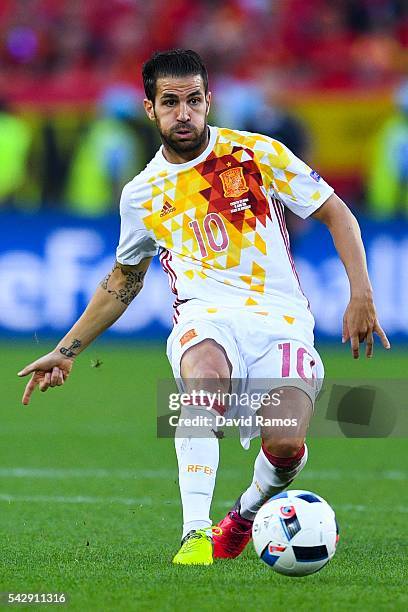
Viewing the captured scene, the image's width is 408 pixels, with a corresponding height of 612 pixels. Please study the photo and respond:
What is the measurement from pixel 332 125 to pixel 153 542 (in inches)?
361

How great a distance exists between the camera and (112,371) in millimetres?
12055

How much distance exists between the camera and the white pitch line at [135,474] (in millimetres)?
7504

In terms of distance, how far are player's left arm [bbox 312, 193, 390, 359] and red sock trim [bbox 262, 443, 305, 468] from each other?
1.44ft

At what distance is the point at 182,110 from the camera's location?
523 cm

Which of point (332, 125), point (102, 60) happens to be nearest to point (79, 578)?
point (332, 125)

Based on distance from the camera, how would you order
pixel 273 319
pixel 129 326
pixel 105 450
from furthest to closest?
pixel 129 326 < pixel 105 450 < pixel 273 319

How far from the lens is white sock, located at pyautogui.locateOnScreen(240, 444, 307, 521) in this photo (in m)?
5.18

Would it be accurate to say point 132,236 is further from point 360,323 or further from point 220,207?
point 360,323

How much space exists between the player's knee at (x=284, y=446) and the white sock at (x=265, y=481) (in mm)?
113

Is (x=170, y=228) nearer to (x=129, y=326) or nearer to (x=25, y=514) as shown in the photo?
(x=25, y=514)

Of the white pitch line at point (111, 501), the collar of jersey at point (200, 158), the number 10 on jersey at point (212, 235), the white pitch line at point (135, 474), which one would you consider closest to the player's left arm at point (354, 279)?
the number 10 on jersey at point (212, 235)

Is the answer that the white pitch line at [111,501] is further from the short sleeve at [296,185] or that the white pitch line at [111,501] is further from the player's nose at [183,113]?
the player's nose at [183,113]

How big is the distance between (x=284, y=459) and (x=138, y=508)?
166cm

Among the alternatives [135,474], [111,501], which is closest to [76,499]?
[111,501]
